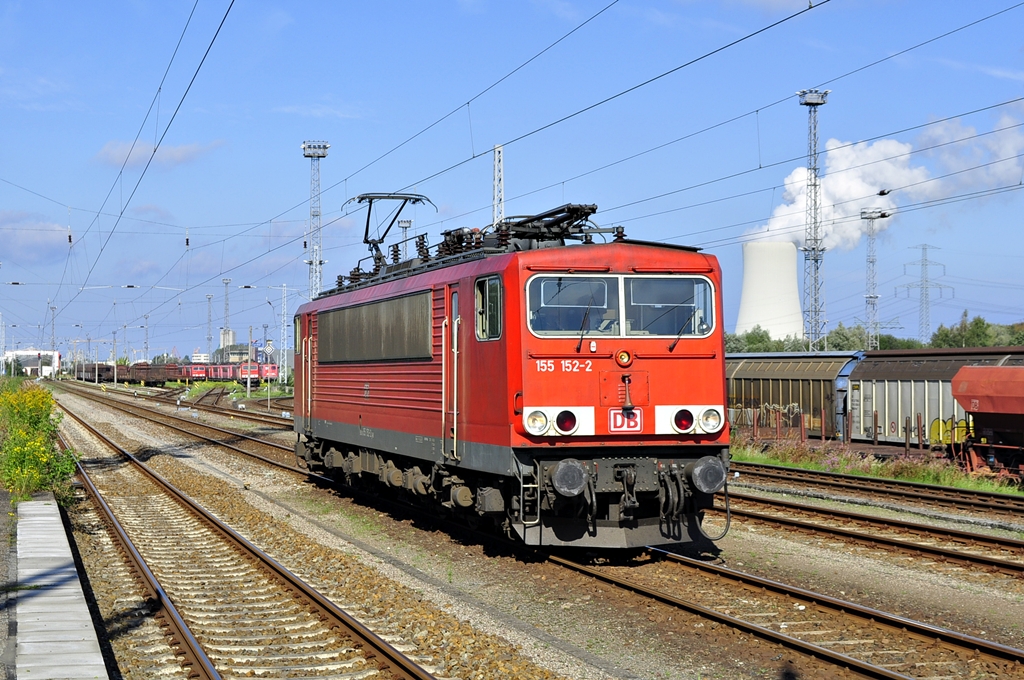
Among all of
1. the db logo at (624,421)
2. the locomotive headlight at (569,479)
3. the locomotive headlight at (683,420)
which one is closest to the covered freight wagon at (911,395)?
the locomotive headlight at (683,420)

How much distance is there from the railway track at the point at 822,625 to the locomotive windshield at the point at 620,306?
281cm

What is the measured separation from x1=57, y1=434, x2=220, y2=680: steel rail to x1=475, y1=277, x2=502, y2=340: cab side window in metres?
4.60

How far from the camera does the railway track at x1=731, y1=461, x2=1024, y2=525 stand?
57.7 feet

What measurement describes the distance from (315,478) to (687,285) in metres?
12.2

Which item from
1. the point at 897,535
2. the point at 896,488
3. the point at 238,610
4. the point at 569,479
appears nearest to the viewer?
the point at 238,610

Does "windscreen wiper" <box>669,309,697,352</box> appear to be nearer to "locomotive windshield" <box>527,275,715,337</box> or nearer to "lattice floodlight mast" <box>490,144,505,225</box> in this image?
"locomotive windshield" <box>527,275,715,337</box>

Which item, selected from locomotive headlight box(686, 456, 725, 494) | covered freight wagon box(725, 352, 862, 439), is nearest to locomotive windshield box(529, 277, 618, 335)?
locomotive headlight box(686, 456, 725, 494)

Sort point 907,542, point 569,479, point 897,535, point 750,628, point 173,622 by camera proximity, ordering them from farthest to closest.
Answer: point 897,535 < point 907,542 < point 569,479 < point 173,622 < point 750,628

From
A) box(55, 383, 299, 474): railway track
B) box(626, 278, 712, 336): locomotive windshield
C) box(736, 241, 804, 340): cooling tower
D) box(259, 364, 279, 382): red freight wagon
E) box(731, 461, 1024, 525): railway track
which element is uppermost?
box(736, 241, 804, 340): cooling tower

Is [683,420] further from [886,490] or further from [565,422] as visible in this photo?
[886,490]

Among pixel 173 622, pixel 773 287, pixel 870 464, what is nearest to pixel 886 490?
pixel 870 464

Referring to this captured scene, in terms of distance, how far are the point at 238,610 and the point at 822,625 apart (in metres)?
5.89

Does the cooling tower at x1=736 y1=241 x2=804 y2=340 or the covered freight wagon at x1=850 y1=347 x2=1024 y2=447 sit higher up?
the cooling tower at x1=736 y1=241 x2=804 y2=340

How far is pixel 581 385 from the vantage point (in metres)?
11.5
